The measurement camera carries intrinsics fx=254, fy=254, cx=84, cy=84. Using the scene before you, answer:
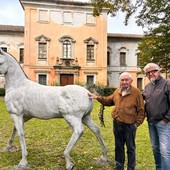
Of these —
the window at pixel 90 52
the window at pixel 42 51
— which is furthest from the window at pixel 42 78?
the window at pixel 90 52

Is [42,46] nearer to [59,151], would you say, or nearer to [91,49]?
[91,49]

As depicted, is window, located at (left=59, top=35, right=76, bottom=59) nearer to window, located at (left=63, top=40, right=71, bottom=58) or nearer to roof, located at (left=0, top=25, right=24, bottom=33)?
window, located at (left=63, top=40, right=71, bottom=58)

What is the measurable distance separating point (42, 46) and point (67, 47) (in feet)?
9.74

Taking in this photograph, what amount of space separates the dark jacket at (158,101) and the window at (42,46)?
26.8m

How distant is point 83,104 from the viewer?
4391 mm

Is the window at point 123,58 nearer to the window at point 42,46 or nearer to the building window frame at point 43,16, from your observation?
the window at point 42,46

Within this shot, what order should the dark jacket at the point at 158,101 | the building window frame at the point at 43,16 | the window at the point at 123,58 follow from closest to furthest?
the dark jacket at the point at 158,101
the building window frame at the point at 43,16
the window at the point at 123,58

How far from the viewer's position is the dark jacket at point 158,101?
3.83 meters

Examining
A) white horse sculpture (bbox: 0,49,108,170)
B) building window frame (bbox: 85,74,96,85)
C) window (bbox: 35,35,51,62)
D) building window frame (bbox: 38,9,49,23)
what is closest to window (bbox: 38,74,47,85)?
window (bbox: 35,35,51,62)

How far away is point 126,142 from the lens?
413cm

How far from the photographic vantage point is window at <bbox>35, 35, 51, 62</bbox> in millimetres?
29766

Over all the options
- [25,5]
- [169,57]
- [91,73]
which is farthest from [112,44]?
[169,57]

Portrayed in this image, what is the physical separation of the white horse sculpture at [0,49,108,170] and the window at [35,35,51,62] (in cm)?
2557

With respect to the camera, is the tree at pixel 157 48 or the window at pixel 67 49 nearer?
the tree at pixel 157 48
